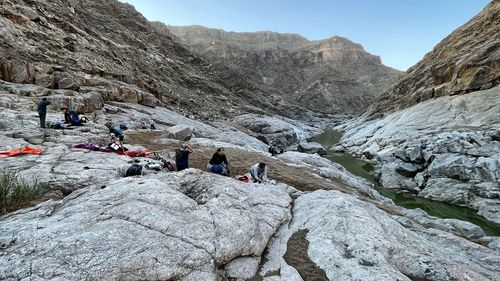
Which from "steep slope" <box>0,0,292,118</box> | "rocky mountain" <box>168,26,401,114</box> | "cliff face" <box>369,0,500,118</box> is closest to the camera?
"steep slope" <box>0,0,292,118</box>

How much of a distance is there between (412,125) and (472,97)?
667 centimetres

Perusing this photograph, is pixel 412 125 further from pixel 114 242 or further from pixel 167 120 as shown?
pixel 114 242

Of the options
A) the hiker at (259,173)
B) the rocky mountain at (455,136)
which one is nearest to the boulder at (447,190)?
the rocky mountain at (455,136)

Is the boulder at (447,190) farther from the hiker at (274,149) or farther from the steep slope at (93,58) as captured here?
the steep slope at (93,58)

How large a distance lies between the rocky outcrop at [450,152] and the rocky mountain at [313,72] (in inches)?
3448

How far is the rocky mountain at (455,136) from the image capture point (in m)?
20.2

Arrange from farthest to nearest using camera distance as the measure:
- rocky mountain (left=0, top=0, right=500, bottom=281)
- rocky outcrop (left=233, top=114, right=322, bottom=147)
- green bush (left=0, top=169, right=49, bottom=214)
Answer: rocky outcrop (left=233, top=114, right=322, bottom=147), green bush (left=0, top=169, right=49, bottom=214), rocky mountain (left=0, top=0, right=500, bottom=281)

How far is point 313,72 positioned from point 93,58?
518 ft

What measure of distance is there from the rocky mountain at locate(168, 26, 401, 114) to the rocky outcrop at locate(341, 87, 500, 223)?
8757cm

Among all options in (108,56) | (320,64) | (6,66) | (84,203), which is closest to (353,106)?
(320,64)

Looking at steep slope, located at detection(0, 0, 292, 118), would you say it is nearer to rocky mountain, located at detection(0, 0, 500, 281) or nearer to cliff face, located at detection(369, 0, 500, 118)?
rocky mountain, located at detection(0, 0, 500, 281)

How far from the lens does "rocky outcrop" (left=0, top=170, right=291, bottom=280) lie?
4855 millimetres

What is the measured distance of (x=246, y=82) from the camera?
100375mm

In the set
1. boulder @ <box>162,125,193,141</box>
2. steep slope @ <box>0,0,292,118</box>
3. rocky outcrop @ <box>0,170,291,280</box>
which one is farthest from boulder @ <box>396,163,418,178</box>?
steep slope @ <box>0,0,292,118</box>
